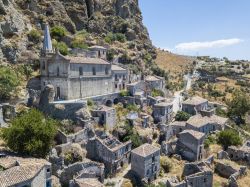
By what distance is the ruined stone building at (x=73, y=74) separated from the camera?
51594 millimetres

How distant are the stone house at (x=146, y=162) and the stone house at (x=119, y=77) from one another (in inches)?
850

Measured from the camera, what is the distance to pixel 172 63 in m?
134

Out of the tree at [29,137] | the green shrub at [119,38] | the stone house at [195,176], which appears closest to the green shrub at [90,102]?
the tree at [29,137]

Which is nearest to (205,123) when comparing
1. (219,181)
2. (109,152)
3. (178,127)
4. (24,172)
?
(178,127)

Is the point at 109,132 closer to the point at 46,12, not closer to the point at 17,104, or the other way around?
the point at 17,104

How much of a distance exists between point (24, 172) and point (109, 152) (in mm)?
14728

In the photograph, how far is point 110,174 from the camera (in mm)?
42688

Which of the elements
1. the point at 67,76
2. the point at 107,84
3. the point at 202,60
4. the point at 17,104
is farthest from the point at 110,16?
the point at 202,60

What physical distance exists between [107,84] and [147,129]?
12800 mm

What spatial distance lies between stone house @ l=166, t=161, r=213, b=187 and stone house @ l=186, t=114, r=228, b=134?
9.96 metres

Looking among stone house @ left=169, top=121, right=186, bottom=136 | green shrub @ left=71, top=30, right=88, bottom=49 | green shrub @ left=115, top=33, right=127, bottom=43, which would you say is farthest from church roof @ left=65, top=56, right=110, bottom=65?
green shrub @ left=115, top=33, right=127, bottom=43

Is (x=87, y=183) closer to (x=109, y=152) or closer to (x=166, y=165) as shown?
(x=109, y=152)

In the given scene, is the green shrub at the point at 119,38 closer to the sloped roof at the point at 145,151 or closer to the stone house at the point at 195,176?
the sloped roof at the point at 145,151

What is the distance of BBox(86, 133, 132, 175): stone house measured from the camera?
42.9 m
